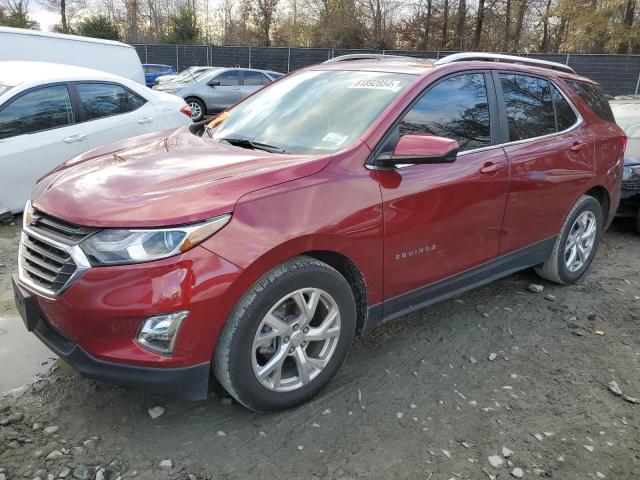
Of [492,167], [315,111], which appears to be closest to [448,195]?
[492,167]

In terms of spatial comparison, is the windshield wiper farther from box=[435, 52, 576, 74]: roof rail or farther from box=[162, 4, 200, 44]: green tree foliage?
box=[162, 4, 200, 44]: green tree foliage

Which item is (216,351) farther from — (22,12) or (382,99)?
(22,12)

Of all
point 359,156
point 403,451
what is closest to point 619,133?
point 359,156

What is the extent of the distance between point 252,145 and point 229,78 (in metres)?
12.9

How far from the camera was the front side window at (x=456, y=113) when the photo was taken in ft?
10.2

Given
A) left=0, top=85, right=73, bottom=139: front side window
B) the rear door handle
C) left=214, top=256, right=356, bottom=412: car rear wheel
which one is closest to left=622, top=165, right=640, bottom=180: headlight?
the rear door handle

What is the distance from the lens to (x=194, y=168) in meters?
2.64

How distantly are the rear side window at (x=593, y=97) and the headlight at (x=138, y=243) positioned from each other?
3.55 meters

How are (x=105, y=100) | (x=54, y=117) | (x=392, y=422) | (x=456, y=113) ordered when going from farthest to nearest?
(x=105, y=100) < (x=54, y=117) < (x=456, y=113) < (x=392, y=422)

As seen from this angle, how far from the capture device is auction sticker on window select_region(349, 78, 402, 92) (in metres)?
3.13

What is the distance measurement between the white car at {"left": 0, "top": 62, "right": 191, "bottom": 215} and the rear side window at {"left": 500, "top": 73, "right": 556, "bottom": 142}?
14.6 feet

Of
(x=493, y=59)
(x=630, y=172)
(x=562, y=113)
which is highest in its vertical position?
(x=493, y=59)

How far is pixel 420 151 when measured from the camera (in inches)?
109

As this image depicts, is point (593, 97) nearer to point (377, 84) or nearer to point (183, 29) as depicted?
point (377, 84)
